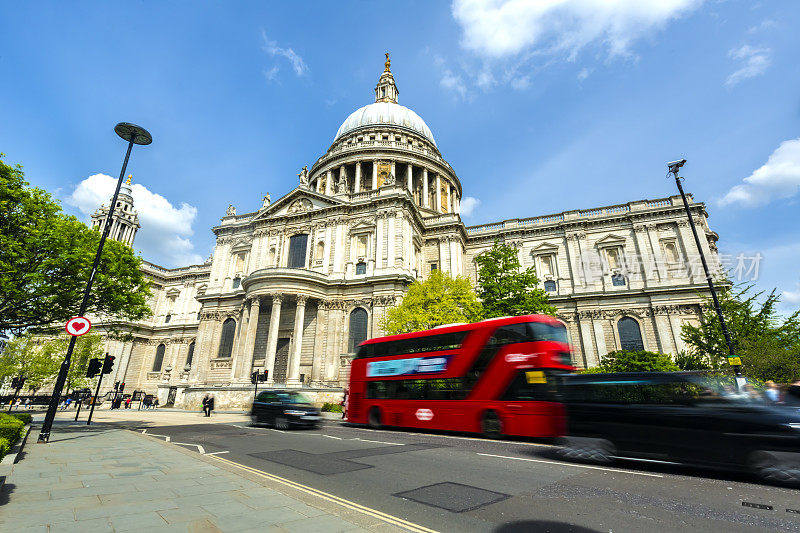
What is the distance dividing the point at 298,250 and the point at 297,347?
11.5 metres

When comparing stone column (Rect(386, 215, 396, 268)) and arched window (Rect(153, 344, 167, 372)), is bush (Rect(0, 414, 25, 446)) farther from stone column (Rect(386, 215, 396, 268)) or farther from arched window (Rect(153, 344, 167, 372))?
arched window (Rect(153, 344, 167, 372))

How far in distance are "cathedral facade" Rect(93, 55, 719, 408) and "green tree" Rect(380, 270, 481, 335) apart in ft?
18.4

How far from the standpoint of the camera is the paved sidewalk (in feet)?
14.7

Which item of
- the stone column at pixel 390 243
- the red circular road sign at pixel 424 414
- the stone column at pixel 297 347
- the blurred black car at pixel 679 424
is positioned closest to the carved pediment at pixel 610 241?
the stone column at pixel 390 243

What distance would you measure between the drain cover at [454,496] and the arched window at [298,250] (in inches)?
1300

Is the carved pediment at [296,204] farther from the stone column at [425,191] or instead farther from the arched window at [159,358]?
the arched window at [159,358]

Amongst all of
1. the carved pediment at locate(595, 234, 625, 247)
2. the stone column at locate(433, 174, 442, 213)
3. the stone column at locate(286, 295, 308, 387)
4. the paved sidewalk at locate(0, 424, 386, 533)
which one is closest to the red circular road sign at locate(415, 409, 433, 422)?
the paved sidewalk at locate(0, 424, 386, 533)

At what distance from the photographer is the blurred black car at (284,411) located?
17078 mm

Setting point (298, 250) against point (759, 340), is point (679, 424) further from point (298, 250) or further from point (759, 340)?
point (298, 250)

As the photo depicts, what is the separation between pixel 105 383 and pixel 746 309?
2647 inches

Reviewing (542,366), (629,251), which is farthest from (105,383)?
(629,251)

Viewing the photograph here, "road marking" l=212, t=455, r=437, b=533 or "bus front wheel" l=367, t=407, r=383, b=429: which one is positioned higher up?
"bus front wheel" l=367, t=407, r=383, b=429

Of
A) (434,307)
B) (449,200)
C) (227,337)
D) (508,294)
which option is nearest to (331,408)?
(434,307)

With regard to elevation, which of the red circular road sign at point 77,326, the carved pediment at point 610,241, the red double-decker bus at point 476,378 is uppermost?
the carved pediment at point 610,241
